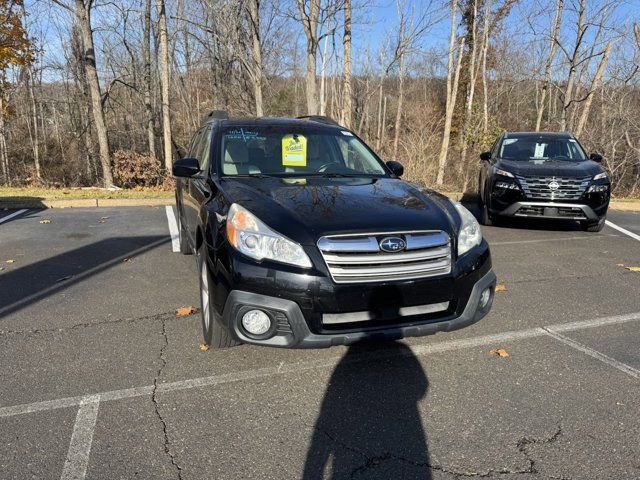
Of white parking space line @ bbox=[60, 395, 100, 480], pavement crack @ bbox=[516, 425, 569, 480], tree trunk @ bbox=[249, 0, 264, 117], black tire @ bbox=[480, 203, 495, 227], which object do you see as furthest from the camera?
tree trunk @ bbox=[249, 0, 264, 117]

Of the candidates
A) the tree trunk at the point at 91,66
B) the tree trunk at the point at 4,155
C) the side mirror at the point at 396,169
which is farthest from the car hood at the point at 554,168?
the tree trunk at the point at 4,155

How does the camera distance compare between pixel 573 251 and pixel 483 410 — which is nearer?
pixel 483 410

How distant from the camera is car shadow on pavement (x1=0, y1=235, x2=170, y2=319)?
180 inches

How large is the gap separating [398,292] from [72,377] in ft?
7.14

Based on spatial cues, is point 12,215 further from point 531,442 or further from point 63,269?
point 531,442

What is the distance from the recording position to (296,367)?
325 cm

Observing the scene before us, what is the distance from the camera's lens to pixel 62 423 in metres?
2.57

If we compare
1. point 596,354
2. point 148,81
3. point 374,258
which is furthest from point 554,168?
point 148,81

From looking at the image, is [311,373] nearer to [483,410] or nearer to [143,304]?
[483,410]

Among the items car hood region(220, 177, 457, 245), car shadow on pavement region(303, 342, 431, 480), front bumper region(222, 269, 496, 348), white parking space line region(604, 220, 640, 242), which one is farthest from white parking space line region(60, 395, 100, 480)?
white parking space line region(604, 220, 640, 242)

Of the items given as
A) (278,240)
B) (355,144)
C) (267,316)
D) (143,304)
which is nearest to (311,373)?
(267,316)

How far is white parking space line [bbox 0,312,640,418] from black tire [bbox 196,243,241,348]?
225mm

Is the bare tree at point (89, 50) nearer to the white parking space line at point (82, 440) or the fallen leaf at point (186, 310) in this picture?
the fallen leaf at point (186, 310)

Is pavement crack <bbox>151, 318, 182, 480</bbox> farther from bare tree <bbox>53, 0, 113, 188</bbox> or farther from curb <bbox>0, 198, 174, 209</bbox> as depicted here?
bare tree <bbox>53, 0, 113, 188</bbox>
